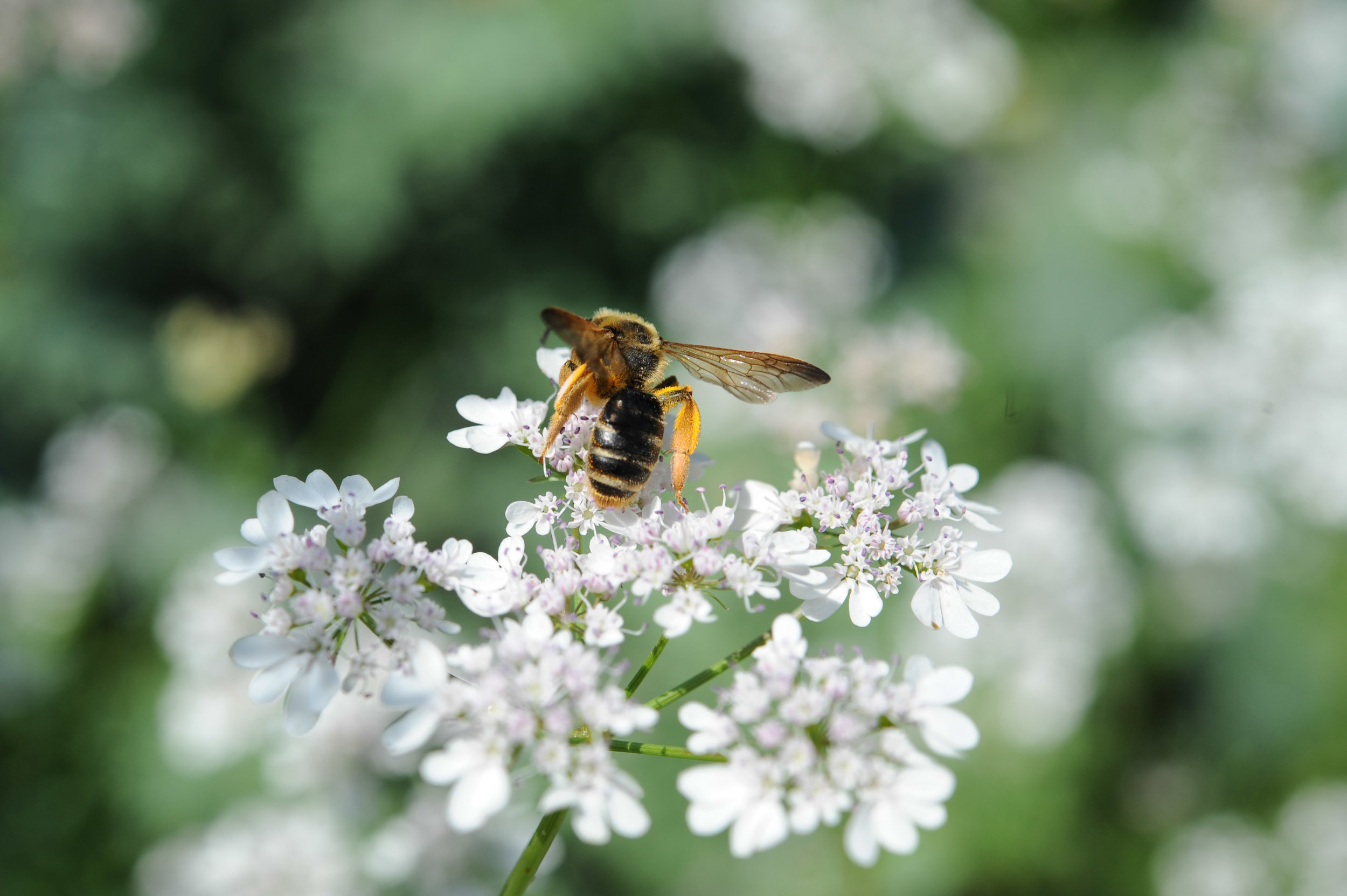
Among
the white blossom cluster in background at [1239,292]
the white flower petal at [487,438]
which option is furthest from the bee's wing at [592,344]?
the white blossom cluster in background at [1239,292]

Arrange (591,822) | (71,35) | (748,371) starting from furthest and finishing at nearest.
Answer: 1. (71,35)
2. (748,371)
3. (591,822)

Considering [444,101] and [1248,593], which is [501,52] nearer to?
[444,101]

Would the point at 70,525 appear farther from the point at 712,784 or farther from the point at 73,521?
the point at 712,784

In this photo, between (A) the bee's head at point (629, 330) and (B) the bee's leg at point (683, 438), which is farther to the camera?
(A) the bee's head at point (629, 330)

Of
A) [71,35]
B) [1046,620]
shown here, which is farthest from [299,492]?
[71,35]

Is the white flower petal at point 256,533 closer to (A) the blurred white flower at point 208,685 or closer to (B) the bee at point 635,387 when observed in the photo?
(B) the bee at point 635,387

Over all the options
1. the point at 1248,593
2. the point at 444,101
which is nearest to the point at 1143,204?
the point at 1248,593
